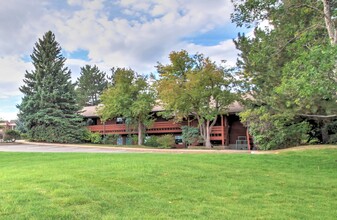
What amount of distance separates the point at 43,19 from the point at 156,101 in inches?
551

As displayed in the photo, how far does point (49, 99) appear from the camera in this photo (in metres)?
29.3

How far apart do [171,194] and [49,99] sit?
86.1ft

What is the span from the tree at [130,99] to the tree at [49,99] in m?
4.11

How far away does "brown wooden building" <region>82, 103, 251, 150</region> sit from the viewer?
25234mm

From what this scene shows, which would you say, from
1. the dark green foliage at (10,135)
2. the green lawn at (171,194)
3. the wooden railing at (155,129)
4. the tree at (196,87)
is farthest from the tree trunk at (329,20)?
the dark green foliage at (10,135)

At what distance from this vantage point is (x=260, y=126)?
18.0 metres

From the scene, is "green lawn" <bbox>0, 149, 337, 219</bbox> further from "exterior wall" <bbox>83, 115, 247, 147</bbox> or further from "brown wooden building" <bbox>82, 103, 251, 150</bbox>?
"exterior wall" <bbox>83, 115, 247, 147</bbox>

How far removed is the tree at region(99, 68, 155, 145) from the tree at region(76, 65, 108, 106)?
31.0 meters

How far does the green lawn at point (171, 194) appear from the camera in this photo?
186 inches

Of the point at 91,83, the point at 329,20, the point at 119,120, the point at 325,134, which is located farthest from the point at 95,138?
the point at 91,83

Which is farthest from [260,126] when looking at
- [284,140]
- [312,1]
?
[312,1]

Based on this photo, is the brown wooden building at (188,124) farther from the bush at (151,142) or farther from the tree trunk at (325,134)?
the tree trunk at (325,134)

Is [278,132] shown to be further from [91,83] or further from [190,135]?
[91,83]

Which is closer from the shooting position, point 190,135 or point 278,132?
point 278,132
